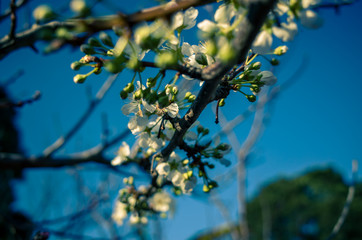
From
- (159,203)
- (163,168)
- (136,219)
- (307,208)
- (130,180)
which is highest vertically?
(163,168)

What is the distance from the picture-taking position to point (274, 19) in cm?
70

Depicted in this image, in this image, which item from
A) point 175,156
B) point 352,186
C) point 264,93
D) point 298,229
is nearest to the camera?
point 175,156

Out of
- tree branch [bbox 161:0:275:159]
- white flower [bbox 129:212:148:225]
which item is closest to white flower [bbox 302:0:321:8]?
tree branch [bbox 161:0:275:159]

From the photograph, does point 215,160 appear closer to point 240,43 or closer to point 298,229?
point 240,43

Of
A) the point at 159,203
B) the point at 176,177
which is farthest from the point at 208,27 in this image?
the point at 159,203

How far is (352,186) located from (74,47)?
7.36 feet

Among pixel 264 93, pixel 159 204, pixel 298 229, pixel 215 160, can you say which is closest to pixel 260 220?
pixel 298 229

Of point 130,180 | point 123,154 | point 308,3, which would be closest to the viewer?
point 308,3

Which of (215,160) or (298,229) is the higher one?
(215,160)

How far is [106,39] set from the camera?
2.39 feet

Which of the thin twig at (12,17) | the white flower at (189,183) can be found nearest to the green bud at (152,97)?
the white flower at (189,183)

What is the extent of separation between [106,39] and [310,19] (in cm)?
62

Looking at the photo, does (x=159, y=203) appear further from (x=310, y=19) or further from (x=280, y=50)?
(x=310, y=19)

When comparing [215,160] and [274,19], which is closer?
[274,19]
